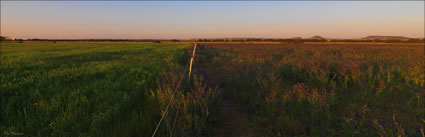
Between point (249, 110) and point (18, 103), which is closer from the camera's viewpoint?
point (18, 103)

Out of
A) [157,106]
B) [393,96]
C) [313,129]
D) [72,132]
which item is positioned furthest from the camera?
[393,96]

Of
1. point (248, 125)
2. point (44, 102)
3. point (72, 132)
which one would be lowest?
point (248, 125)

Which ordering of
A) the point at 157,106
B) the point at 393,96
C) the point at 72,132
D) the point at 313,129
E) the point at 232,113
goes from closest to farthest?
the point at 72,132 < the point at 313,129 < the point at 157,106 < the point at 232,113 < the point at 393,96

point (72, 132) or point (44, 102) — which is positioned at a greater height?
point (44, 102)

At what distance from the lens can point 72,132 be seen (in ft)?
6.78

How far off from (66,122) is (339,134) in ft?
12.3

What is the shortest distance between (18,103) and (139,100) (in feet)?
5.80

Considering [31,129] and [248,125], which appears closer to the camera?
[31,129]

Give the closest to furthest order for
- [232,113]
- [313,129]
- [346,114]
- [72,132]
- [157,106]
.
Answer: [72,132] < [313,129] < [157,106] < [346,114] < [232,113]

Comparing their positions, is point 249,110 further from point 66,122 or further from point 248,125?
point 66,122

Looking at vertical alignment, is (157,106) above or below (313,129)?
above

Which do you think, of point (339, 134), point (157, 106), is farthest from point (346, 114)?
point (157, 106)

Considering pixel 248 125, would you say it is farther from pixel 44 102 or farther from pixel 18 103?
pixel 18 103

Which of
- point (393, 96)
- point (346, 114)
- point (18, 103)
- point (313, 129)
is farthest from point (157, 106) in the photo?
point (393, 96)
